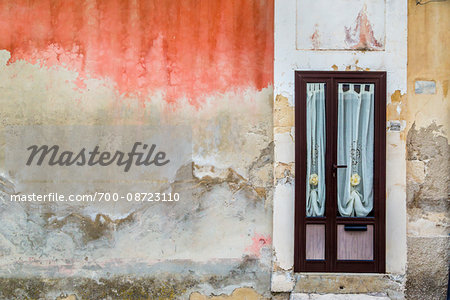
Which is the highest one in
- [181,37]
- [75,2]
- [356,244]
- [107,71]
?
[75,2]

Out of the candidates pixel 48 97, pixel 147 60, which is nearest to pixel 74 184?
pixel 48 97

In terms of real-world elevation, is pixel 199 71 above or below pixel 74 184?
above

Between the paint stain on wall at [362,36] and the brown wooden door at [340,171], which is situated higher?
the paint stain on wall at [362,36]

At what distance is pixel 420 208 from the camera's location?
453 centimetres

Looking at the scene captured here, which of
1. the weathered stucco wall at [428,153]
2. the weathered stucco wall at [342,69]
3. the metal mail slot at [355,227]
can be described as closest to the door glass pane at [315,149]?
the weathered stucco wall at [342,69]

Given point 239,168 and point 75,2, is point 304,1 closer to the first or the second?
point 239,168

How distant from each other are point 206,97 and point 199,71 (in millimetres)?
281

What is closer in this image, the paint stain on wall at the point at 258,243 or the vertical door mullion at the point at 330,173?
the vertical door mullion at the point at 330,173

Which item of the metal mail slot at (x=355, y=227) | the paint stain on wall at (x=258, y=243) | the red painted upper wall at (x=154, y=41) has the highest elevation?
the red painted upper wall at (x=154, y=41)

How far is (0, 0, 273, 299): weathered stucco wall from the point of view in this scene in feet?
14.8

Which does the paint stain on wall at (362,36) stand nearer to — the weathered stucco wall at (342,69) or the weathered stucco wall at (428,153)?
the weathered stucco wall at (342,69)

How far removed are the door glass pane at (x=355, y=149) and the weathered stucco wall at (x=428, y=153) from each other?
0.43 metres

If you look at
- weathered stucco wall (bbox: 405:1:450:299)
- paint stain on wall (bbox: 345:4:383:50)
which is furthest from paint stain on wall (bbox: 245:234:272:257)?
paint stain on wall (bbox: 345:4:383:50)

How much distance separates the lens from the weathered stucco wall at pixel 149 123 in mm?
4508
